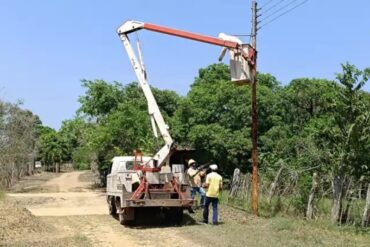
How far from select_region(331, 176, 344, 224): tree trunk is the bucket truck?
13.9 ft

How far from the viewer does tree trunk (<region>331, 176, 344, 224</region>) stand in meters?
17.0

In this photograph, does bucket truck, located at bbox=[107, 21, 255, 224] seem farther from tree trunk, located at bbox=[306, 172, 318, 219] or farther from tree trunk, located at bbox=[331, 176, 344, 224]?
tree trunk, located at bbox=[331, 176, 344, 224]

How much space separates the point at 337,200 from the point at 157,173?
5504 millimetres

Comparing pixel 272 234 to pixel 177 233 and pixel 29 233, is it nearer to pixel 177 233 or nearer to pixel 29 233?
pixel 177 233

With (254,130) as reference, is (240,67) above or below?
above

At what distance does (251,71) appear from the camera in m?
18.5

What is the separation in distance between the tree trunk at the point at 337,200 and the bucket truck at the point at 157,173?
166 inches

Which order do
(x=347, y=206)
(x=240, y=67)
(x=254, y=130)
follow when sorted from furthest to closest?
(x=254, y=130)
(x=240, y=67)
(x=347, y=206)

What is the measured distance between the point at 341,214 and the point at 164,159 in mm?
5726

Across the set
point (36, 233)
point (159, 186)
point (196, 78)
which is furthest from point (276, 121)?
point (36, 233)

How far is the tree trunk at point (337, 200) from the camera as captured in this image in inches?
670

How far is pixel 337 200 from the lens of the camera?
17203 mm

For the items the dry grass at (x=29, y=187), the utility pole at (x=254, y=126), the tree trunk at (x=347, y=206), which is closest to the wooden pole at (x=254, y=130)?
the utility pole at (x=254, y=126)

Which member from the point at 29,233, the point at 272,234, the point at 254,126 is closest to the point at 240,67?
the point at 254,126
